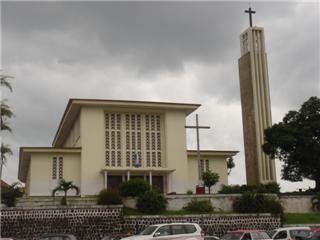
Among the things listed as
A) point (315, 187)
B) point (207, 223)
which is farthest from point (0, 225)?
point (315, 187)

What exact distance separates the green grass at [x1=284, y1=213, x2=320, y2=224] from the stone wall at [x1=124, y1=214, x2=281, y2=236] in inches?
37.3

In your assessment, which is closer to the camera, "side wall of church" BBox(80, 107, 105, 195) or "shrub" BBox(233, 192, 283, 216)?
"shrub" BBox(233, 192, 283, 216)

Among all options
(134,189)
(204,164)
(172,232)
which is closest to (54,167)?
(134,189)

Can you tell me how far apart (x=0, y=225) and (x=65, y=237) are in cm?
743

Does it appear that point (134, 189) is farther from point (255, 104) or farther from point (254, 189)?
point (255, 104)

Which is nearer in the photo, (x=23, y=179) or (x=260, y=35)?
(x=260, y=35)

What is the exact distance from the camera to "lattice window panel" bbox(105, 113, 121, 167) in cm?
4491

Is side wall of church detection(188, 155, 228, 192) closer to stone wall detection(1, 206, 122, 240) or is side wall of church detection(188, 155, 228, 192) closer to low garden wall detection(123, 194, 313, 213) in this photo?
low garden wall detection(123, 194, 313, 213)

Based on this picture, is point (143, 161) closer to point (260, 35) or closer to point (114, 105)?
point (114, 105)

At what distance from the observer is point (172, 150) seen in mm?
45812

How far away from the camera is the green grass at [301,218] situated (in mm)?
34531

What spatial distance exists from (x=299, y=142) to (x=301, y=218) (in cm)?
776

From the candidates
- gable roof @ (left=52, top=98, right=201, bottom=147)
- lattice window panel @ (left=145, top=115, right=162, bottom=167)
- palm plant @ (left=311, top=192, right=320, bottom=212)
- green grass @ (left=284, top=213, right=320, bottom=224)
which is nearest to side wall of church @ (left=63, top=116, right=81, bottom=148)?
gable roof @ (left=52, top=98, right=201, bottom=147)

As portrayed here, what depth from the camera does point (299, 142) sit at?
41562mm
